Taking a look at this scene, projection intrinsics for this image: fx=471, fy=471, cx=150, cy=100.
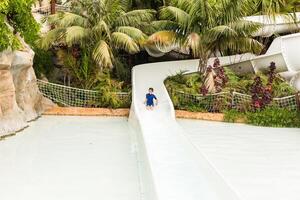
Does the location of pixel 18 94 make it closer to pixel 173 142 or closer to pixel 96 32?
pixel 96 32

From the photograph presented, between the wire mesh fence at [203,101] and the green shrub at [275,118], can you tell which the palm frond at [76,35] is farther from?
the green shrub at [275,118]

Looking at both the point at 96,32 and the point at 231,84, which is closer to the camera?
the point at 231,84

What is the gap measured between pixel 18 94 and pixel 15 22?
6.32 ft

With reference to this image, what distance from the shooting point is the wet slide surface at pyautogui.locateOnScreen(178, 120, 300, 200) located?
729 cm

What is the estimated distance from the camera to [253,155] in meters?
9.55

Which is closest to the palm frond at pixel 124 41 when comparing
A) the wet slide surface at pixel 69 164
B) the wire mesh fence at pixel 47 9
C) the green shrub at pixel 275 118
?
the wet slide surface at pixel 69 164

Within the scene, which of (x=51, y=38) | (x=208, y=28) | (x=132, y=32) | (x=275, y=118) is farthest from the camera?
(x=132, y=32)

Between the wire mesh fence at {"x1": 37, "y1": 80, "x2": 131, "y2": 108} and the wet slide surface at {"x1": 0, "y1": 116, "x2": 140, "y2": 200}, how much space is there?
2.22 metres

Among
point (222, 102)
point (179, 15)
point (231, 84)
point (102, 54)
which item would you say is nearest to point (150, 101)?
point (222, 102)

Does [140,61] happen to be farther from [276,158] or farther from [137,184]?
[137,184]

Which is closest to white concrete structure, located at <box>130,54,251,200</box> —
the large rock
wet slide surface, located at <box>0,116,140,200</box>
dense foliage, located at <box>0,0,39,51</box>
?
wet slide surface, located at <box>0,116,140,200</box>

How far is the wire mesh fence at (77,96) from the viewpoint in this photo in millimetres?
14906

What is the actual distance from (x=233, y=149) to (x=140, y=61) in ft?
37.2

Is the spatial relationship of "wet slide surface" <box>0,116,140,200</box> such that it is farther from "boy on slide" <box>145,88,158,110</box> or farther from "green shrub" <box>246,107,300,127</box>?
"green shrub" <box>246,107,300,127</box>
